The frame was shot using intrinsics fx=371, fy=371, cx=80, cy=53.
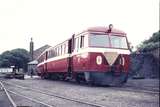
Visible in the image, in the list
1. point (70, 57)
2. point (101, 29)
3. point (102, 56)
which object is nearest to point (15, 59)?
point (70, 57)

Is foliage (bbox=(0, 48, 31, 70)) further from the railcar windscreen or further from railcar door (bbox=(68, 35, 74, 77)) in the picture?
the railcar windscreen

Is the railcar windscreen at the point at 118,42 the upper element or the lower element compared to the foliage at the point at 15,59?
lower

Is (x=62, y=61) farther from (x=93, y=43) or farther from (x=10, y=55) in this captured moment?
(x=10, y=55)

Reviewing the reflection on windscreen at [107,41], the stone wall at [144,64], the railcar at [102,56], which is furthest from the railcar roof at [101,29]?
the stone wall at [144,64]

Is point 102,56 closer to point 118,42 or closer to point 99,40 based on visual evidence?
point 99,40

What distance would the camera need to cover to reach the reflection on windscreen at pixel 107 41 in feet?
61.3

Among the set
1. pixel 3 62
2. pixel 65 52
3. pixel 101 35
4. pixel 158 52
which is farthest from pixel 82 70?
pixel 3 62

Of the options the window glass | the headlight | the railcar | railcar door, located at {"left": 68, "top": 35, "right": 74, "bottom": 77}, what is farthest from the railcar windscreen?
railcar door, located at {"left": 68, "top": 35, "right": 74, "bottom": 77}

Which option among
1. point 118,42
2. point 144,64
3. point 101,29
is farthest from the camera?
point 144,64

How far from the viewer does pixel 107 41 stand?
1900 centimetres

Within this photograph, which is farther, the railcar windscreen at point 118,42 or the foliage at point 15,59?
the foliage at point 15,59

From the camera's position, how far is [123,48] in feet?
63.2

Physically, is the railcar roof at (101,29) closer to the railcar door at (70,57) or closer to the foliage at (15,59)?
the railcar door at (70,57)

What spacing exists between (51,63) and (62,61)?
4936mm
